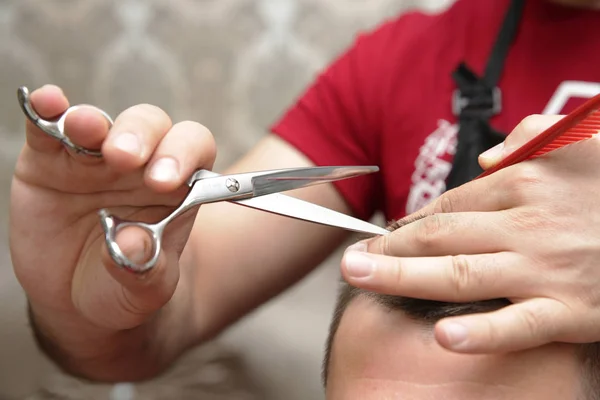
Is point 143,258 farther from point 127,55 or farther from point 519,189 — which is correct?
point 127,55

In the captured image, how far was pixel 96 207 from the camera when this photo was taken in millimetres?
575

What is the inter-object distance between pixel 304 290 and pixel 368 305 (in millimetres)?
836

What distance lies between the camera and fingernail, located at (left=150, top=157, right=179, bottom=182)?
456 millimetres

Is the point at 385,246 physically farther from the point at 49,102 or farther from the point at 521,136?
the point at 49,102

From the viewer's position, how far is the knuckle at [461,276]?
0.42m

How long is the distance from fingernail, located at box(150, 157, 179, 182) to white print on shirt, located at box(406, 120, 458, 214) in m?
0.44

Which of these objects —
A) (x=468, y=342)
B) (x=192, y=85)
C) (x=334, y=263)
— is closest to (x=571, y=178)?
(x=468, y=342)

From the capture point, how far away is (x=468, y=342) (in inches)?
15.6

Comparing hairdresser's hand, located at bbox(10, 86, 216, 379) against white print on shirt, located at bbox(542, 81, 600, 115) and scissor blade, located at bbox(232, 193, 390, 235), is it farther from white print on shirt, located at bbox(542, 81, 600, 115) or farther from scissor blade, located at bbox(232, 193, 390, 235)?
white print on shirt, located at bbox(542, 81, 600, 115)

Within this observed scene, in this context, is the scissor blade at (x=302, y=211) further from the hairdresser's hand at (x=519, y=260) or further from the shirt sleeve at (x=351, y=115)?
the shirt sleeve at (x=351, y=115)

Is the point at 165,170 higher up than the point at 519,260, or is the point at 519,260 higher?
the point at 165,170

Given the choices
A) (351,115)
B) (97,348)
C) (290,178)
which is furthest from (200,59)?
(290,178)

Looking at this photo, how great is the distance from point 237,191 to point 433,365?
209 mm

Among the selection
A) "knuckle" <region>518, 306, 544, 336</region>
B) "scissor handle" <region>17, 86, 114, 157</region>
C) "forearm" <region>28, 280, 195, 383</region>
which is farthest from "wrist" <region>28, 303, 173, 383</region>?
"knuckle" <region>518, 306, 544, 336</region>
